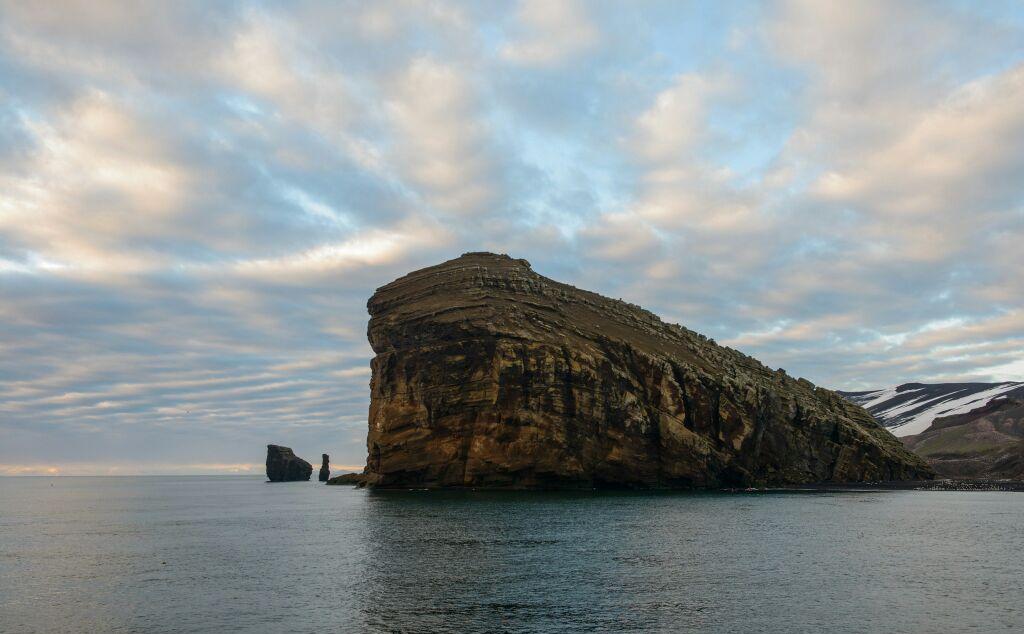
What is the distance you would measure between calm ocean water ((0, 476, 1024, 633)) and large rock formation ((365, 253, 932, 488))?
1601 inches

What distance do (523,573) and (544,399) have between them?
278 ft

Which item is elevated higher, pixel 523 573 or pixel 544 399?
pixel 544 399

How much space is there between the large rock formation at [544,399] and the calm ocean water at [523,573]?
4067cm

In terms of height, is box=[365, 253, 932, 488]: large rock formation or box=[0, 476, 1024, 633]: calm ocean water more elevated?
box=[365, 253, 932, 488]: large rock formation

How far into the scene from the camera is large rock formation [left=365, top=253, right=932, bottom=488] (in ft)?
436

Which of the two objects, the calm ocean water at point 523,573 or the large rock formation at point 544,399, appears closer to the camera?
the calm ocean water at point 523,573

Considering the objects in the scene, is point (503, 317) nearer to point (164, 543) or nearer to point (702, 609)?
point (164, 543)

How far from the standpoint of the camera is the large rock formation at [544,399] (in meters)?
133

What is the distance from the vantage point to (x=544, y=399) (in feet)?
436

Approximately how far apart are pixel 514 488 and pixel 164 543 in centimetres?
7542

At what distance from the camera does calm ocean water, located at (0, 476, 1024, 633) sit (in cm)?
3628

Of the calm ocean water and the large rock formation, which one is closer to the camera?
the calm ocean water

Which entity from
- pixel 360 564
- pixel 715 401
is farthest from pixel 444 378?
pixel 360 564

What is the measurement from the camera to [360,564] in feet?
176
